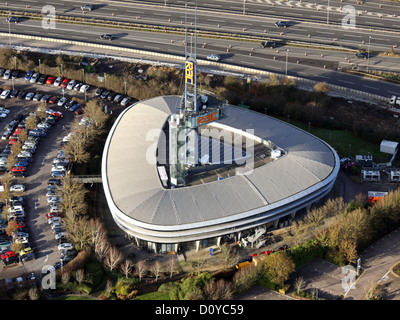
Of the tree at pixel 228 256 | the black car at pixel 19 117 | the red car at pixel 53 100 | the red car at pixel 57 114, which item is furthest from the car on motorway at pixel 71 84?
the tree at pixel 228 256

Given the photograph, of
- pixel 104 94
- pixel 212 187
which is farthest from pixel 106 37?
pixel 212 187

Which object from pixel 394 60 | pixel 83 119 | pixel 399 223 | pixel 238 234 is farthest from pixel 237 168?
pixel 394 60

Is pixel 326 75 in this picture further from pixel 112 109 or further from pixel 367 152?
pixel 112 109

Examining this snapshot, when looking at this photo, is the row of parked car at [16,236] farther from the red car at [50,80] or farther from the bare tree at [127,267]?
the red car at [50,80]

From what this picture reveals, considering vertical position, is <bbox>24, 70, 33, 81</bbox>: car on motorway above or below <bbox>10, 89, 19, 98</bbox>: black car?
above

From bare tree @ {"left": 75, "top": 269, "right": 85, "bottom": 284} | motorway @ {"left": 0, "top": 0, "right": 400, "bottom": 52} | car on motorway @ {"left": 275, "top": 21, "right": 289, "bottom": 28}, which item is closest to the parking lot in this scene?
bare tree @ {"left": 75, "top": 269, "right": 85, "bottom": 284}

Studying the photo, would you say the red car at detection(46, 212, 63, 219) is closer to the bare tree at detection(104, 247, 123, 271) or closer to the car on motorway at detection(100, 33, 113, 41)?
the bare tree at detection(104, 247, 123, 271)
